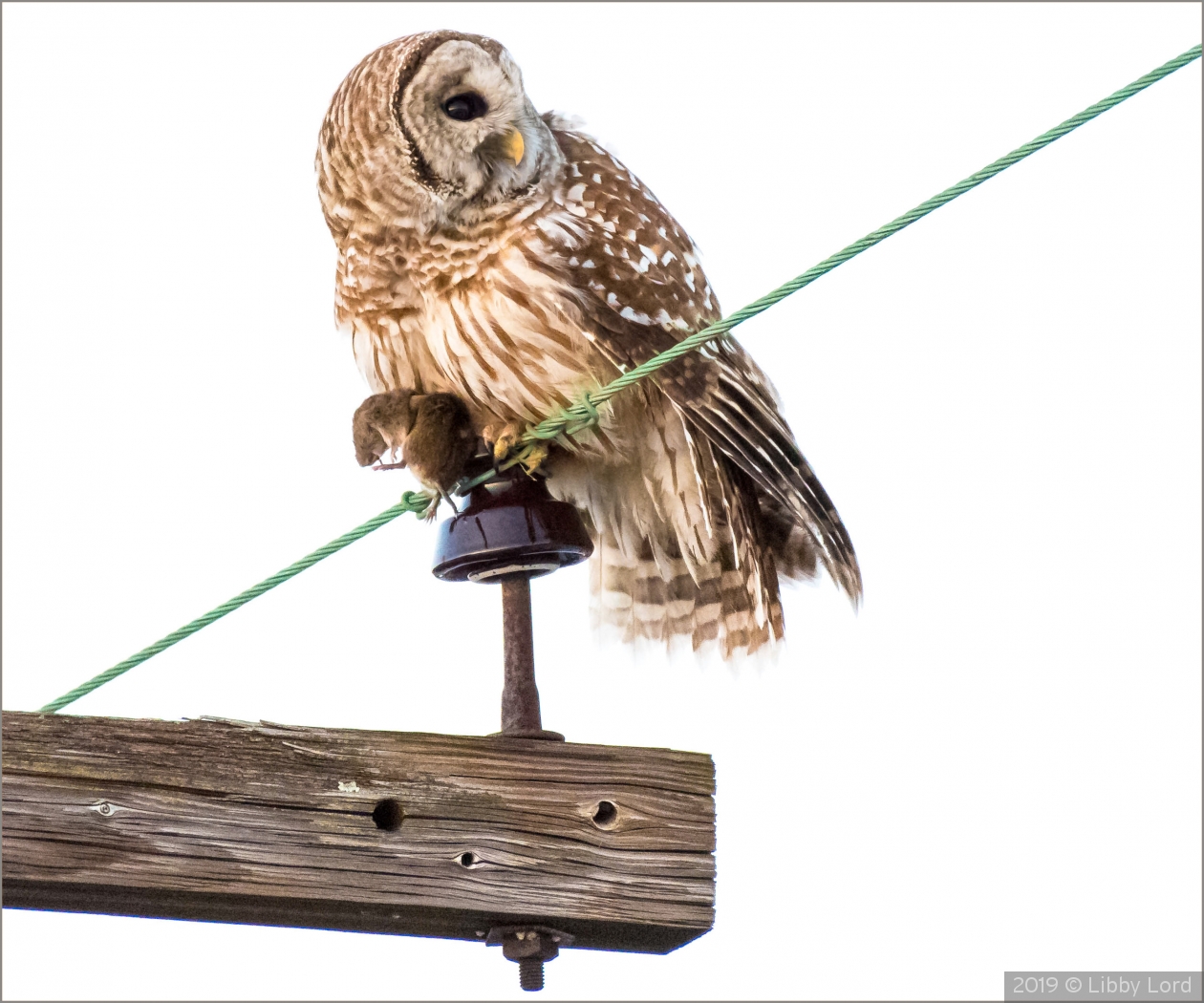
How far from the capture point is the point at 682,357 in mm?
3516

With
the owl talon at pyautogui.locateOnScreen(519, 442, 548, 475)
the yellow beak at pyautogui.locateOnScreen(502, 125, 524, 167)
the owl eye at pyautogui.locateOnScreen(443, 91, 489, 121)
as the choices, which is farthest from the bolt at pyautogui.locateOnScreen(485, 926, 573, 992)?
the owl eye at pyautogui.locateOnScreen(443, 91, 489, 121)

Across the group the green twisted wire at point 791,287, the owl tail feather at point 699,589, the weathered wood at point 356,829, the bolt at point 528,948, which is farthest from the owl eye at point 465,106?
the bolt at point 528,948

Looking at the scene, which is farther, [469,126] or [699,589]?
[699,589]

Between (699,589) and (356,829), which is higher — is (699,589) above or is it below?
→ above

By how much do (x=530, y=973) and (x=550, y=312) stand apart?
160 centimetres

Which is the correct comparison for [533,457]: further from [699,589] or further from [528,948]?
[528,948]

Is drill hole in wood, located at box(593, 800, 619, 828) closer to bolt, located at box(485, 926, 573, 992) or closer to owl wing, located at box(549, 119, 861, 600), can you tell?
bolt, located at box(485, 926, 573, 992)

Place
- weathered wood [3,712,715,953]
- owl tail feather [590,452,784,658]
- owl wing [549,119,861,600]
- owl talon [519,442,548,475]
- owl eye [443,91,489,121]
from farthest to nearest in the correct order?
Result: owl tail feather [590,452,784,658], owl eye [443,91,489,121], owl wing [549,119,861,600], owl talon [519,442,548,475], weathered wood [3,712,715,953]

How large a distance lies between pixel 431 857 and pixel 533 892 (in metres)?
0.16

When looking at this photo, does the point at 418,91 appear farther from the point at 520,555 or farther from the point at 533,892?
the point at 533,892

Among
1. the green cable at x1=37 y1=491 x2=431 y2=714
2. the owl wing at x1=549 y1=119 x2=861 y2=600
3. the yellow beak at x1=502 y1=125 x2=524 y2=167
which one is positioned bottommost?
the green cable at x1=37 y1=491 x2=431 y2=714

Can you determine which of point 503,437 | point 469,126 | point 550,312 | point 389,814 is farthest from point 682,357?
point 389,814

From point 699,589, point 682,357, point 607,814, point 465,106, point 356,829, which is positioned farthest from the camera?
point 699,589

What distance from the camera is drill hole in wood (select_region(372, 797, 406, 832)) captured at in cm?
229
